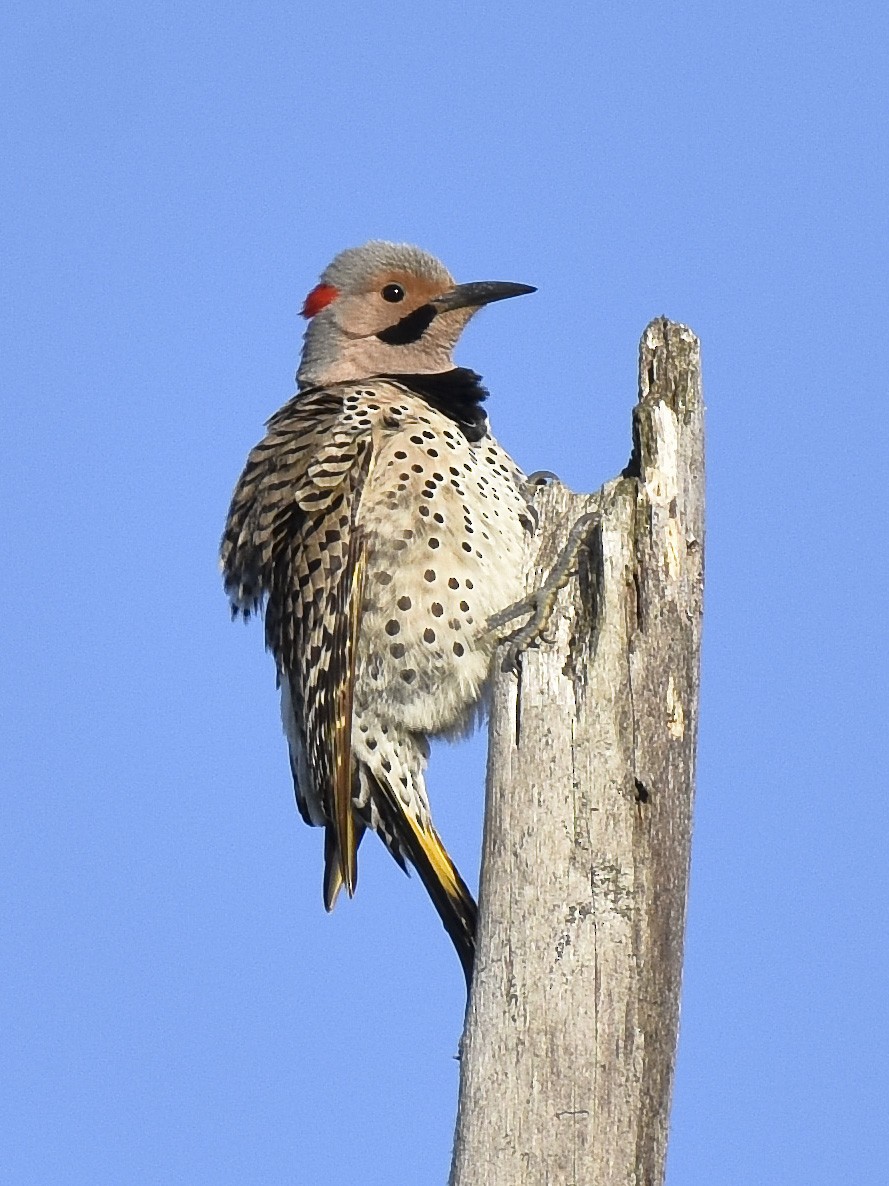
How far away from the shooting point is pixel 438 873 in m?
5.14

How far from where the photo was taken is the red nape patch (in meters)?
6.43

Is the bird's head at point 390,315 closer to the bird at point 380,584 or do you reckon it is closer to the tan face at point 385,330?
the tan face at point 385,330

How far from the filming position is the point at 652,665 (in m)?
3.92

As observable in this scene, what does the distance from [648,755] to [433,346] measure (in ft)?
8.81

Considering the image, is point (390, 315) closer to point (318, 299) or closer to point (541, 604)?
point (318, 299)

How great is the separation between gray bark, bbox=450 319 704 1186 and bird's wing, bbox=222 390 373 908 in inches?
46.0

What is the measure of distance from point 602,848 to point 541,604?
35.0 inches

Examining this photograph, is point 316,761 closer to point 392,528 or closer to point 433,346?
point 392,528

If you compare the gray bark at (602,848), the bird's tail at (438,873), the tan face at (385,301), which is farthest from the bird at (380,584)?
the gray bark at (602,848)

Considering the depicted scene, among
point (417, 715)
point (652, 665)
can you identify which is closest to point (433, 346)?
point (417, 715)

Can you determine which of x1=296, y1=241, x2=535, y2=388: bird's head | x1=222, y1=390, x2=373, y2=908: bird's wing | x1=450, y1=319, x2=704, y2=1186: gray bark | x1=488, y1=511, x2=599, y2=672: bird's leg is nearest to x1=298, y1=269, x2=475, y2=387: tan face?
x1=296, y1=241, x2=535, y2=388: bird's head

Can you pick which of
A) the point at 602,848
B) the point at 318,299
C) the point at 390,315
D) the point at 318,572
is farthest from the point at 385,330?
the point at 602,848

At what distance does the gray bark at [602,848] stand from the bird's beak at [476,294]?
1865 mm

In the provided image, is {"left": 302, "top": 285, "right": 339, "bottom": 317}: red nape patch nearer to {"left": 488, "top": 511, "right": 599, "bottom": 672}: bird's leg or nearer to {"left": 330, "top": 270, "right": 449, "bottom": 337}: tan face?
{"left": 330, "top": 270, "right": 449, "bottom": 337}: tan face
